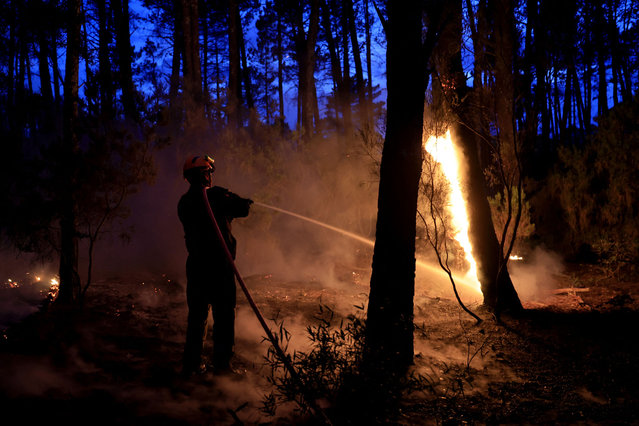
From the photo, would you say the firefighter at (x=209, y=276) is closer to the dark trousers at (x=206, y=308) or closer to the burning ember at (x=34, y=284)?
the dark trousers at (x=206, y=308)

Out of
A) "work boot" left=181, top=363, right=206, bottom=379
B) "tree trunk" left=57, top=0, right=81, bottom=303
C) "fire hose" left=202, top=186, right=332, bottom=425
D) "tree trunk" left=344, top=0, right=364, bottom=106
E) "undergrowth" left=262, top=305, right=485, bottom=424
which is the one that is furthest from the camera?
"tree trunk" left=344, top=0, right=364, bottom=106

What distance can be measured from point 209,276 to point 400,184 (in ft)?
7.13

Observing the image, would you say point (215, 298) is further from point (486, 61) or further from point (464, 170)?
point (486, 61)

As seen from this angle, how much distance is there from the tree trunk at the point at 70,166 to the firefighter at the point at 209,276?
128 inches

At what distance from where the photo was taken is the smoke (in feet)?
27.7

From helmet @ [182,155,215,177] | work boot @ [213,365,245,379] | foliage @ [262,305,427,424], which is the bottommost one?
work boot @ [213,365,245,379]

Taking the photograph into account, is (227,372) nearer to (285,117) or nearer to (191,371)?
(191,371)

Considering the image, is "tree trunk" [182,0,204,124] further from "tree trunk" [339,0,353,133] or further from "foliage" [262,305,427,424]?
"foliage" [262,305,427,424]

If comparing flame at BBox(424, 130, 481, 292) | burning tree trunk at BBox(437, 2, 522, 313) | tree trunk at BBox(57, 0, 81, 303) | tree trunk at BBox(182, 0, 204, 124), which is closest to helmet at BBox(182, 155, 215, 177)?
tree trunk at BBox(57, 0, 81, 303)

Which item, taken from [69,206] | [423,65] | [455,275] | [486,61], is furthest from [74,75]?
[455,275]

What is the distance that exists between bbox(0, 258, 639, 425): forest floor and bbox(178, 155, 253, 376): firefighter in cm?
26

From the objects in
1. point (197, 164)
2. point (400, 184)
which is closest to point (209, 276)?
point (197, 164)

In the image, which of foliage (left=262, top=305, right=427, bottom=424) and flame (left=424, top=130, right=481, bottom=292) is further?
flame (left=424, top=130, right=481, bottom=292)

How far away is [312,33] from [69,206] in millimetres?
13316
